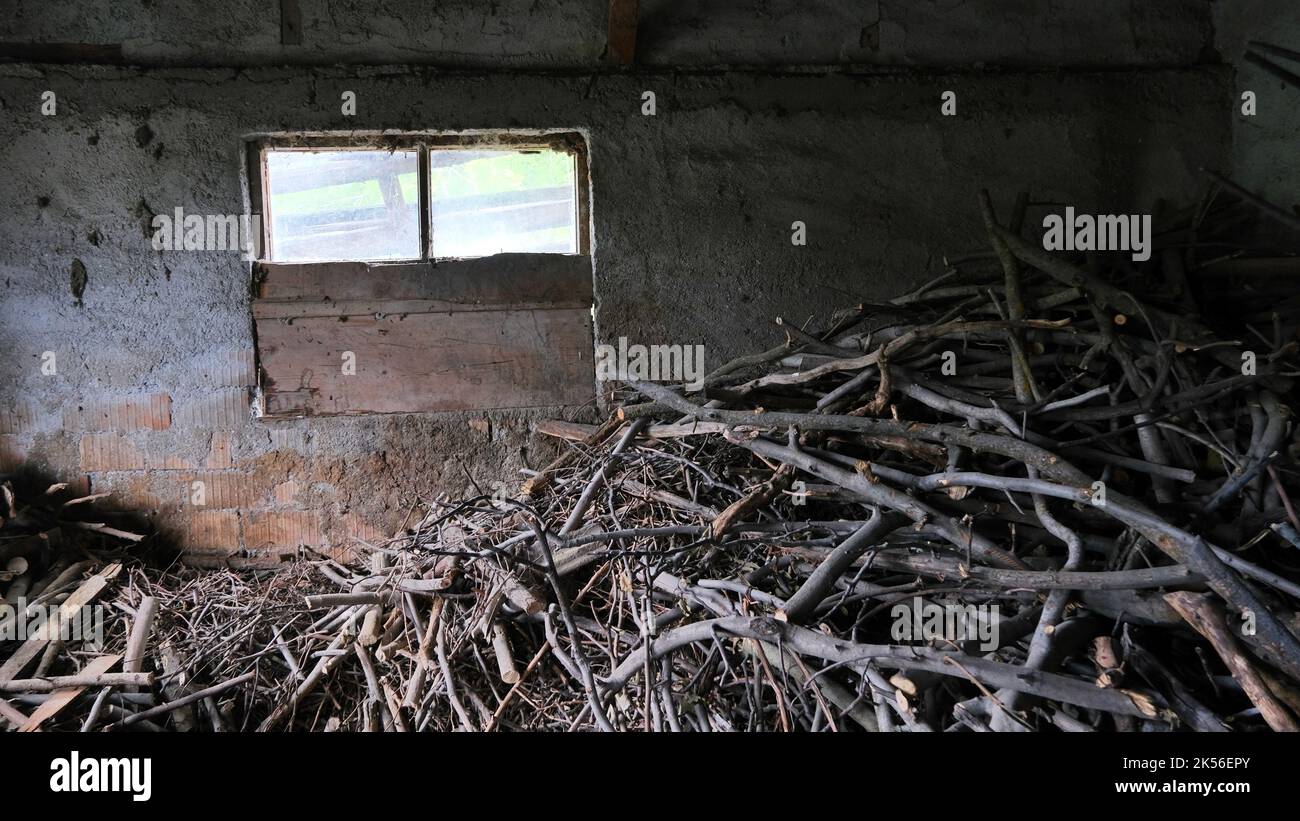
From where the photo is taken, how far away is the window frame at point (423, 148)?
3668 mm

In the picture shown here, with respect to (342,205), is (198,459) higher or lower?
lower

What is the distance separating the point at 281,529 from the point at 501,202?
1878mm

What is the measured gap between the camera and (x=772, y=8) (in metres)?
3.80

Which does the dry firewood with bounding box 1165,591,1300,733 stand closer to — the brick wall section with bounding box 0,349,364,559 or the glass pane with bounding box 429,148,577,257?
the glass pane with bounding box 429,148,577,257

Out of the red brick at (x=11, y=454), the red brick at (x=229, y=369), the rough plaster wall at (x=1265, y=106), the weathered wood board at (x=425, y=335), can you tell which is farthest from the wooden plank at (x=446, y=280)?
the rough plaster wall at (x=1265, y=106)

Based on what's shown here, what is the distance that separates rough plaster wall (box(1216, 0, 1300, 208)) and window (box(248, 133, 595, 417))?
10.4ft

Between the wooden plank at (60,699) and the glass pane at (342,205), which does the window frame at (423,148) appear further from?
the wooden plank at (60,699)

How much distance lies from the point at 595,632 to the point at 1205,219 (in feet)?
9.70

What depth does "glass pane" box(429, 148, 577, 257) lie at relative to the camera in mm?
3770

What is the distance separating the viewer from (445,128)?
3.67m

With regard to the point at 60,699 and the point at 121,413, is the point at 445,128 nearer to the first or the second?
the point at 121,413

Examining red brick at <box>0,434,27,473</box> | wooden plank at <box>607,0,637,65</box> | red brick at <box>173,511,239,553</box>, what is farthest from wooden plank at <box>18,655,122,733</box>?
wooden plank at <box>607,0,637,65</box>

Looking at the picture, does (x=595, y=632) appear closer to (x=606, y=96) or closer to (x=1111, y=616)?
(x=1111, y=616)

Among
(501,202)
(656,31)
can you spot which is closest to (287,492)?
(501,202)
